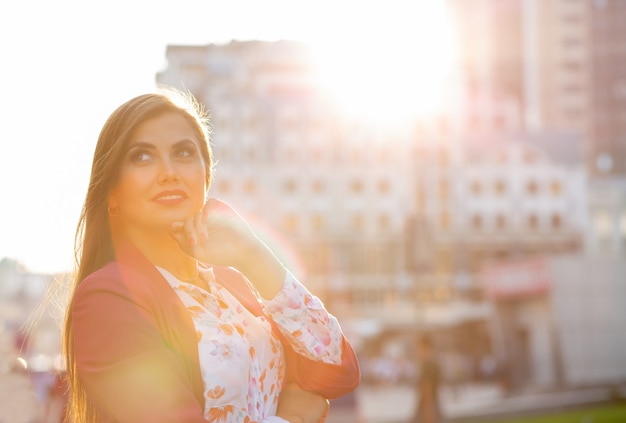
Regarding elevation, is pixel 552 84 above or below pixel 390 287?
above

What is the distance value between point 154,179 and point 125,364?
51 cm

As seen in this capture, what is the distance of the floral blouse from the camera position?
254 centimetres

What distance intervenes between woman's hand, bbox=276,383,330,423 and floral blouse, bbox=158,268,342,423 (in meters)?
0.02

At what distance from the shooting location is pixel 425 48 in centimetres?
8700

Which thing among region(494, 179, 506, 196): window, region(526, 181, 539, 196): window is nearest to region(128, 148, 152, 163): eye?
region(494, 179, 506, 196): window

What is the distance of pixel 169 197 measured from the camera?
2.70 m

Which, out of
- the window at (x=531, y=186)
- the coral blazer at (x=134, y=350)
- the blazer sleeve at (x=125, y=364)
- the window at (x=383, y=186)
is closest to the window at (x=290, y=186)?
the window at (x=383, y=186)

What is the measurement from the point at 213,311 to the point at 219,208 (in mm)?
273

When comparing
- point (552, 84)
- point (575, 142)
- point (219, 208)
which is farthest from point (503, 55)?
point (219, 208)

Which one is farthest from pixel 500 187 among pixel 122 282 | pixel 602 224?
pixel 122 282

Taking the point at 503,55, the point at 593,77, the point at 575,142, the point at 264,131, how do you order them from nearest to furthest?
the point at 264,131 < the point at 575,142 < the point at 593,77 < the point at 503,55

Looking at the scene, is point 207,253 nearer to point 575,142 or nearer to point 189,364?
point 189,364

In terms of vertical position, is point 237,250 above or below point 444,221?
above

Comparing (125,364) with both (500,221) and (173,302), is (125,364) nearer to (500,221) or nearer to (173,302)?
(173,302)
